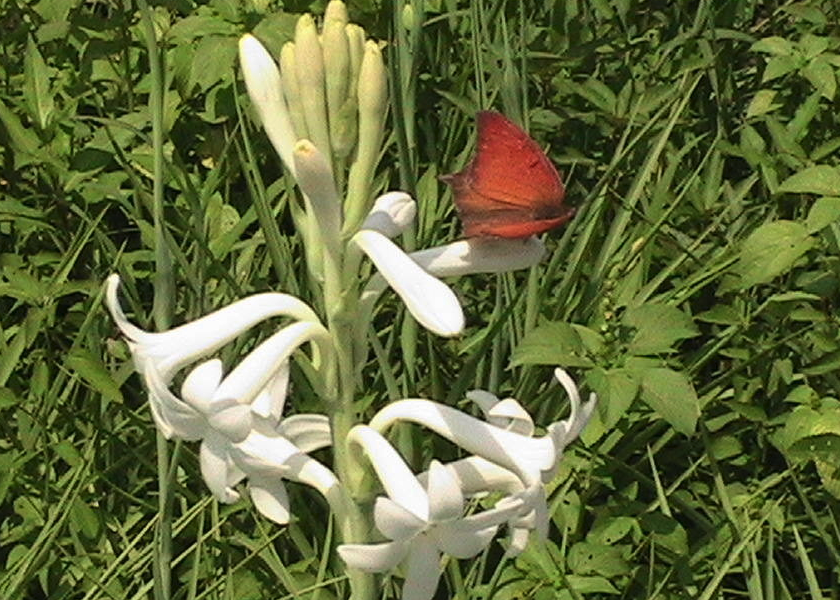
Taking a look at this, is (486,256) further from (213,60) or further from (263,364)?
(213,60)

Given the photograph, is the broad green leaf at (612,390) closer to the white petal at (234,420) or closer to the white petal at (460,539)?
the white petal at (460,539)

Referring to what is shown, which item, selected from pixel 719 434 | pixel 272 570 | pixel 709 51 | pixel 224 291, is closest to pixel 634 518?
pixel 719 434

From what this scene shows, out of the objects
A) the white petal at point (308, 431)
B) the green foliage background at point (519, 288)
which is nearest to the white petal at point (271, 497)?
the white petal at point (308, 431)

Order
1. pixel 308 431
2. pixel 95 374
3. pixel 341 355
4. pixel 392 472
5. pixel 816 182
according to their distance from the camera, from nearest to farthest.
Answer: pixel 392 472, pixel 341 355, pixel 308 431, pixel 95 374, pixel 816 182

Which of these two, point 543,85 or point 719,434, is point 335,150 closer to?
point 719,434

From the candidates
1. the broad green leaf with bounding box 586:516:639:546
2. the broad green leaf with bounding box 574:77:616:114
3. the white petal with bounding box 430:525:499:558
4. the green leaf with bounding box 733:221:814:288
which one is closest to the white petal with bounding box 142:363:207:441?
the white petal with bounding box 430:525:499:558

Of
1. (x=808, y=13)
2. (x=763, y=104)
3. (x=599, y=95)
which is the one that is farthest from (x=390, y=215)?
(x=808, y=13)

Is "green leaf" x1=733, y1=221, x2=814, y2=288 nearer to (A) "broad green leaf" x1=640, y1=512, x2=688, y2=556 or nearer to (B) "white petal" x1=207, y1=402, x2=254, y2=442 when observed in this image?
(A) "broad green leaf" x1=640, y1=512, x2=688, y2=556

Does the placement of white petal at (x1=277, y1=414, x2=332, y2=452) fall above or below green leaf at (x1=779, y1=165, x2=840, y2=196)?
above
